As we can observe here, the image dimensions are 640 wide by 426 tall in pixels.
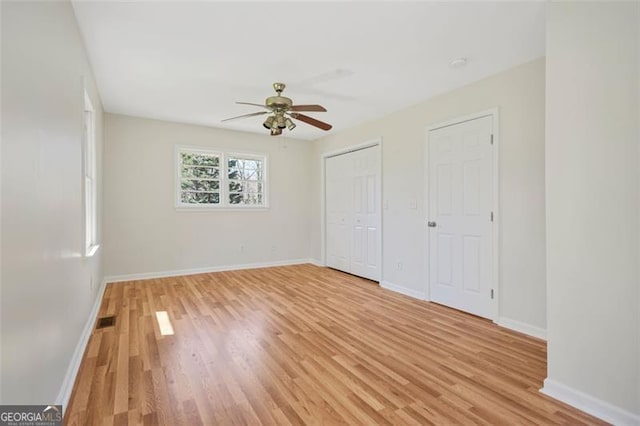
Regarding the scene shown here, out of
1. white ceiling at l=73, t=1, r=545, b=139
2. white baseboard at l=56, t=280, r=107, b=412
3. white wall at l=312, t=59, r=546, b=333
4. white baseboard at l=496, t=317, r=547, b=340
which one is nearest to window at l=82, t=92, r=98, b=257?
white ceiling at l=73, t=1, r=545, b=139

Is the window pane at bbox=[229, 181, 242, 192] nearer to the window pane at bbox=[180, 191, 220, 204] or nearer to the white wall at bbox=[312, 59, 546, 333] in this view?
the window pane at bbox=[180, 191, 220, 204]

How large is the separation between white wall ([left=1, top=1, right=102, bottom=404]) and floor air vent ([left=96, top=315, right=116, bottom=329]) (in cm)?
86

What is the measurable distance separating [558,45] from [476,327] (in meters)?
2.48

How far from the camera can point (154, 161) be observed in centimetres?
510

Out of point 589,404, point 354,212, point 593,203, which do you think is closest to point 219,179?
point 354,212

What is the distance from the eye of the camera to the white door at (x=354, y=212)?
16.3 ft

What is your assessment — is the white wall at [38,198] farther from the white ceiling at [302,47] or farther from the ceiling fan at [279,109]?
the ceiling fan at [279,109]

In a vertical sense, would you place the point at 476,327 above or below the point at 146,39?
below

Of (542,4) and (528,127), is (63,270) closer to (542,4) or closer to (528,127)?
(542,4)

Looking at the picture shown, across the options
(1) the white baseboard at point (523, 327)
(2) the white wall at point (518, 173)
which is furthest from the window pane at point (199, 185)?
(1) the white baseboard at point (523, 327)

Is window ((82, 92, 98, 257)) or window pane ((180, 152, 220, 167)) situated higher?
window pane ((180, 152, 220, 167))

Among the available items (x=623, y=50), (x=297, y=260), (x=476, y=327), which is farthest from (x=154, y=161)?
(x=623, y=50)

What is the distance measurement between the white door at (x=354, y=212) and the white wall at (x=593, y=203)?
9.46 ft

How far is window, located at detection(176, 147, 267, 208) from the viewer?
5.41m
